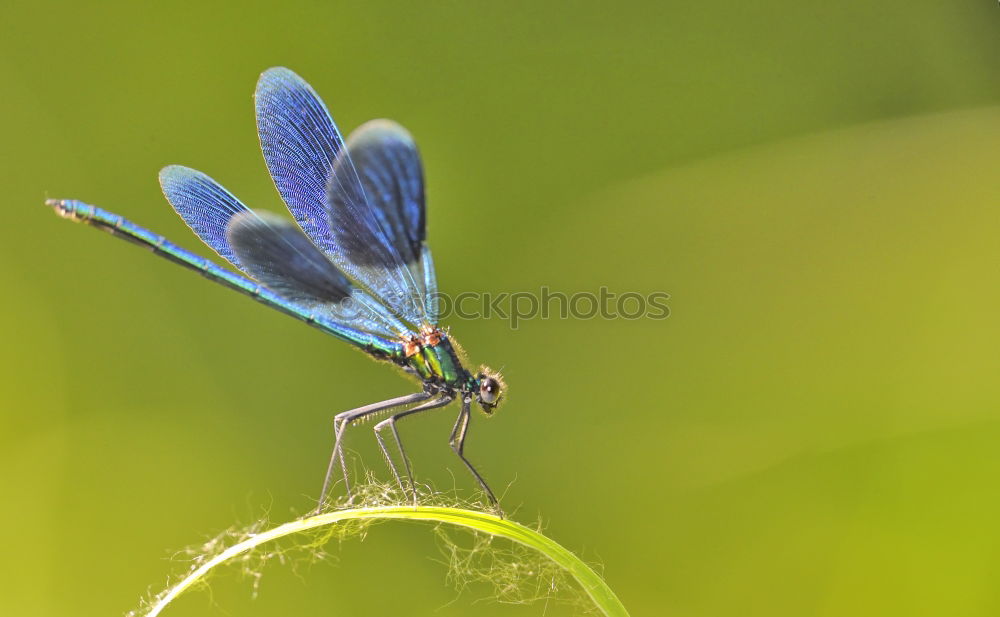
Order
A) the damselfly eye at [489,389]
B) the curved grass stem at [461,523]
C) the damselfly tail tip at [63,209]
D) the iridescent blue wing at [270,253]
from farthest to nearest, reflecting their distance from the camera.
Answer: the damselfly eye at [489,389] → the iridescent blue wing at [270,253] → the damselfly tail tip at [63,209] → the curved grass stem at [461,523]

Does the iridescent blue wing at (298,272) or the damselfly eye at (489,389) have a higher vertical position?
the iridescent blue wing at (298,272)

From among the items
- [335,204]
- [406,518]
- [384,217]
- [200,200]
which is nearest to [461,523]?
[406,518]

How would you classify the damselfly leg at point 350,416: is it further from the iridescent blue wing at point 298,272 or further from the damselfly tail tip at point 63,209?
the damselfly tail tip at point 63,209

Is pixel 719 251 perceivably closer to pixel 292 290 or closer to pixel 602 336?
pixel 602 336

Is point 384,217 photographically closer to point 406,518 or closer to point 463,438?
point 463,438

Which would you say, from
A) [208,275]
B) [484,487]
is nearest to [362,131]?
[208,275]

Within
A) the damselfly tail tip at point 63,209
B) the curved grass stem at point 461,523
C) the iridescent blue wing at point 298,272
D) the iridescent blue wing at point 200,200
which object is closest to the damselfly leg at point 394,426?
the iridescent blue wing at point 298,272
